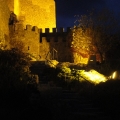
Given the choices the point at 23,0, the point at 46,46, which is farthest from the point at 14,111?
the point at 23,0

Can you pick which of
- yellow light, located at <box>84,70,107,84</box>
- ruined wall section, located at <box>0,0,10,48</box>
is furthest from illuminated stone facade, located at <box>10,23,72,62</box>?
yellow light, located at <box>84,70,107,84</box>

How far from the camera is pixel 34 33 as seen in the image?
36531mm

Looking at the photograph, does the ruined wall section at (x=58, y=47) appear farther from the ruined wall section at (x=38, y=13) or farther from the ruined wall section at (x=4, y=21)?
the ruined wall section at (x=38, y=13)

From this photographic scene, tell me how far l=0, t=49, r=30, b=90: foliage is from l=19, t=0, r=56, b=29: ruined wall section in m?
27.5

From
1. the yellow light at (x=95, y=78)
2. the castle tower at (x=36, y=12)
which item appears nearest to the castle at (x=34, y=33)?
the castle tower at (x=36, y=12)

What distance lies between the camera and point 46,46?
37.6 m

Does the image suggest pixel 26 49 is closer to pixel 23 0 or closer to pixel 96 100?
pixel 23 0

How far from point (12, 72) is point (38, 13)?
3451cm

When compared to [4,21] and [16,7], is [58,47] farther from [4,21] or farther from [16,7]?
[16,7]

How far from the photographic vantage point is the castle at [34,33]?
113 ft

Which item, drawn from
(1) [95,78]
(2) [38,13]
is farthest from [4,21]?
(1) [95,78]

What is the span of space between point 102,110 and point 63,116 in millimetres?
1767

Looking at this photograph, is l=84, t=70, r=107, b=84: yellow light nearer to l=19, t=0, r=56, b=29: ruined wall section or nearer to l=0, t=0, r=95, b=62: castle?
l=0, t=0, r=95, b=62: castle

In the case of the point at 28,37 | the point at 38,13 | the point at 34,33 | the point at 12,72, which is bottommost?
the point at 12,72
